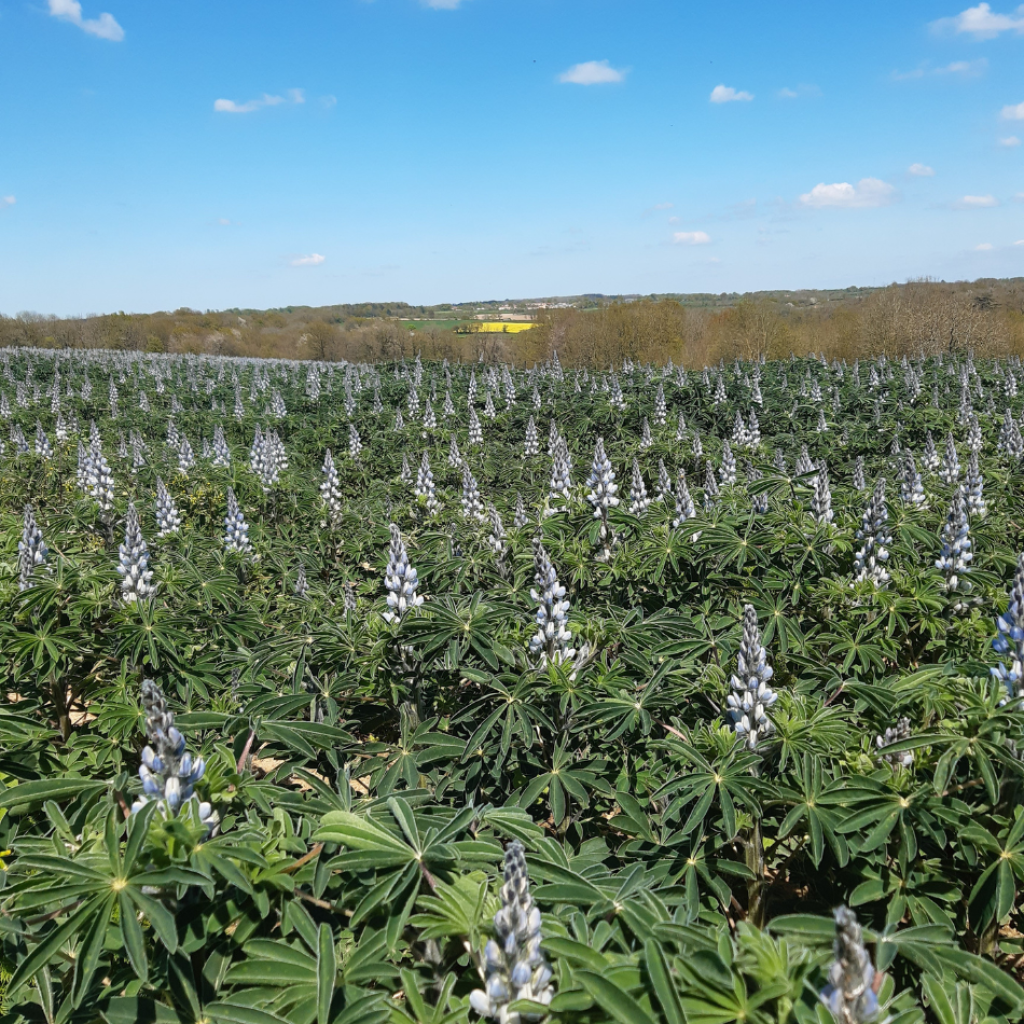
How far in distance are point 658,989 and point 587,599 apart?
3.39m

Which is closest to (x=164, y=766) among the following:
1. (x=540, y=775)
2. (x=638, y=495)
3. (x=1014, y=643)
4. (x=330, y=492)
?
(x=540, y=775)

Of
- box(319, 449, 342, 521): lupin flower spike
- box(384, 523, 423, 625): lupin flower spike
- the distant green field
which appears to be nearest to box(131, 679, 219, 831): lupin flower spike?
box(384, 523, 423, 625): lupin flower spike

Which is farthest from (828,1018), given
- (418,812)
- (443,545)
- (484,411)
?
(484,411)

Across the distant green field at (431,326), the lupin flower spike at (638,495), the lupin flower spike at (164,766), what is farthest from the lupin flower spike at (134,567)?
the distant green field at (431,326)

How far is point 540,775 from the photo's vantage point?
2.86m

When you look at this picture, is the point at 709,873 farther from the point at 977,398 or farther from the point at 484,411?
the point at 977,398

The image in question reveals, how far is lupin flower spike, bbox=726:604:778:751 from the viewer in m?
2.60

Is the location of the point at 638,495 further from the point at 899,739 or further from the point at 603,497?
the point at 899,739

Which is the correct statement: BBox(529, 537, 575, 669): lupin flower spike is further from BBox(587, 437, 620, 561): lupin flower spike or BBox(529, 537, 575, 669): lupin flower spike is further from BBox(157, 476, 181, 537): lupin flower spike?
BBox(157, 476, 181, 537): lupin flower spike

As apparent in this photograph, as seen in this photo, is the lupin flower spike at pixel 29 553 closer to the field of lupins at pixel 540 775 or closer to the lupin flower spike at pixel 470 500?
the field of lupins at pixel 540 775

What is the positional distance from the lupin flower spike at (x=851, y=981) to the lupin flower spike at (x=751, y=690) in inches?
58.7

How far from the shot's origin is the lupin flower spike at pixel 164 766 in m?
1.73

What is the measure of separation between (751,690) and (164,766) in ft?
6.54

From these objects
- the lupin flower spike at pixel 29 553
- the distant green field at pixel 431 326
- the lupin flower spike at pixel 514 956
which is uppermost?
the distant green field at pixel 431 326
